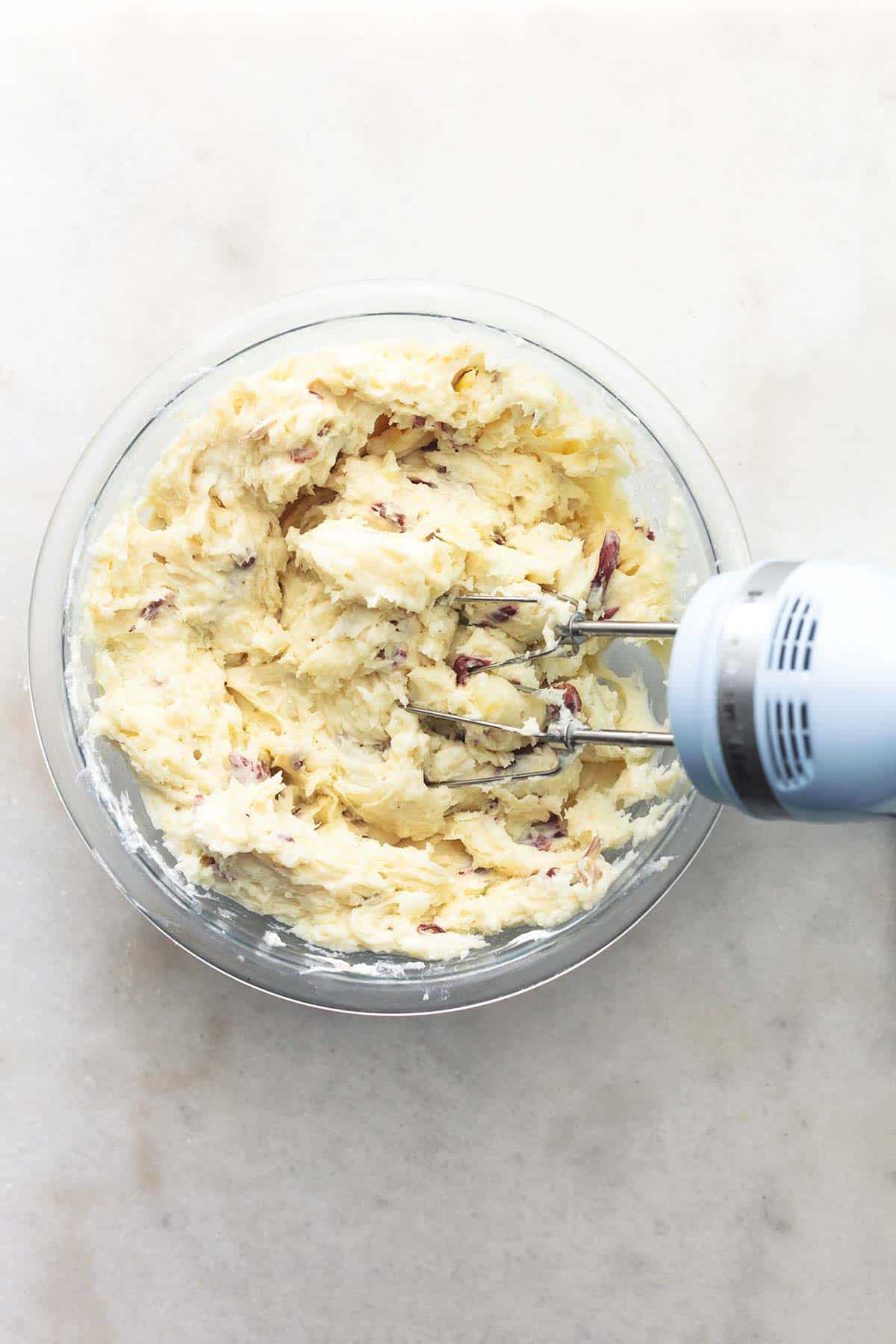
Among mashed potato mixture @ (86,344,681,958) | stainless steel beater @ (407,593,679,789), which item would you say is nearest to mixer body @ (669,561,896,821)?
stainless steel beater @ (407,593,679,789)

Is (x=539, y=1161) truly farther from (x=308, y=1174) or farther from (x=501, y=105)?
(x=501, y=105)

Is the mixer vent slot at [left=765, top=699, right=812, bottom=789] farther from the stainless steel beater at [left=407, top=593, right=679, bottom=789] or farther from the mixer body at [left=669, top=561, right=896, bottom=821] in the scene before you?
the stainless steel beater at [left=407, top=593, right=679, bottom=789]

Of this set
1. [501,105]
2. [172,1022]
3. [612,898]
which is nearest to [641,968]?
[612,898]

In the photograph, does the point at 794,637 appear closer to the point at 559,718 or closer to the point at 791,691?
the point at 791,691

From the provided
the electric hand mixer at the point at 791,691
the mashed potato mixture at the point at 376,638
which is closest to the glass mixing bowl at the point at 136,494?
the mashed potato mixture at the point at 376,638

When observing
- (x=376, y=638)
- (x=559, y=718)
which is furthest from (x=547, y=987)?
(x=376, y=638)

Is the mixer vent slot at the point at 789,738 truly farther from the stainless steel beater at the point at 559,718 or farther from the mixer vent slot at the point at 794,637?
the stainless steel beater at the point at 559,718

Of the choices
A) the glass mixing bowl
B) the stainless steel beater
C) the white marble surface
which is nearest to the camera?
the stainless steel beater
